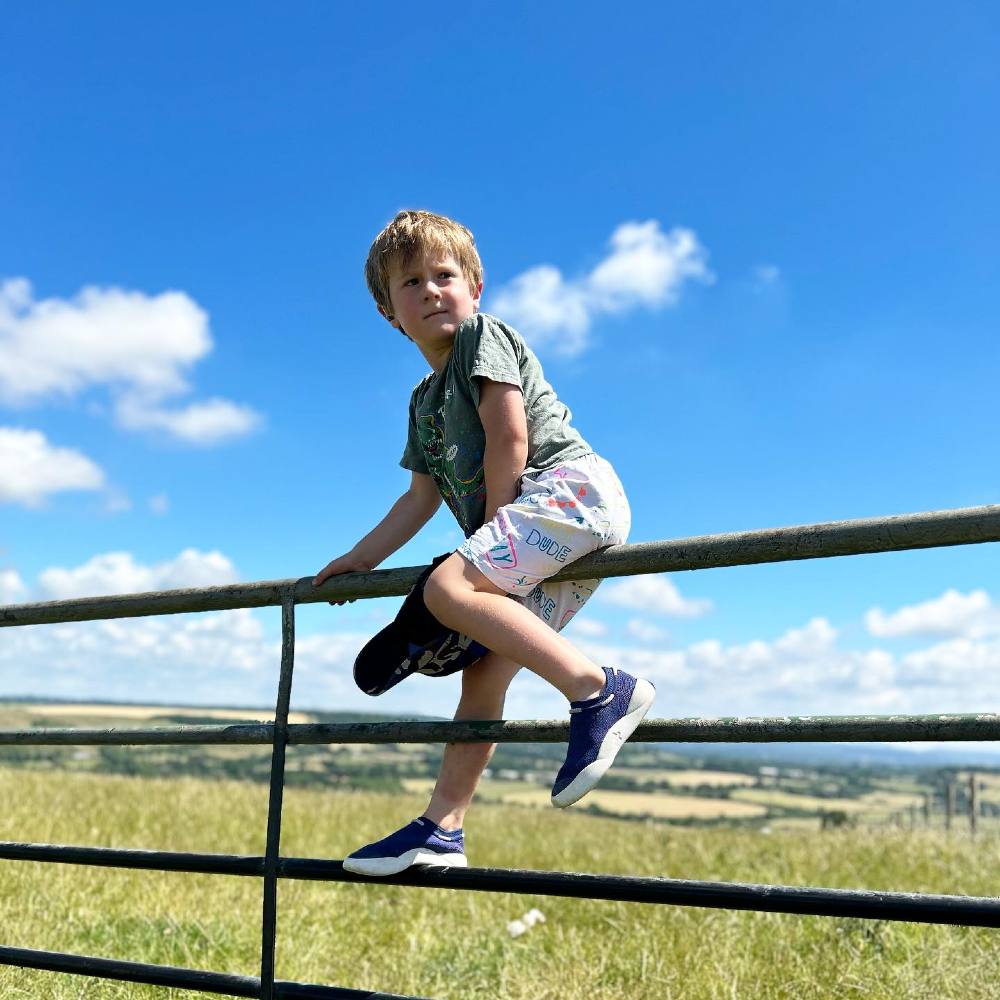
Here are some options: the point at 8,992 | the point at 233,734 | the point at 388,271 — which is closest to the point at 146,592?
the point at 233,734

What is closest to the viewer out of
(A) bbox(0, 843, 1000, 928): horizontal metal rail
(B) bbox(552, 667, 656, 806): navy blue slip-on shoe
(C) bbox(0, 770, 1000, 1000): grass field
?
(A) bbox(0, 843, 1000, 928): horizontal metal rail

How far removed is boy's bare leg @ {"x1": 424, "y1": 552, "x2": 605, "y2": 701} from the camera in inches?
85.3

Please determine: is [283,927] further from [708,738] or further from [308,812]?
[308,812]

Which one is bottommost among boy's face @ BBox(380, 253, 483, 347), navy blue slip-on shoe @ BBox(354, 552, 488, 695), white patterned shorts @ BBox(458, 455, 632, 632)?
navy blue slip-on shoe @ BBox(354, 552, 488, 695)

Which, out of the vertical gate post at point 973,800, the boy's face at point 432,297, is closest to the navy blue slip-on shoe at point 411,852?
the boy's face at point 432,297

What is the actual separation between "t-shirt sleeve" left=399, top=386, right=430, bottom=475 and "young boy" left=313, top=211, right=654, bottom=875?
0.04 feet

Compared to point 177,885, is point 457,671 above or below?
above

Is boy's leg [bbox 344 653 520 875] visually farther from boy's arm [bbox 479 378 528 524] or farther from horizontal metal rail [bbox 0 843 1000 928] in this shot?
boy's arm [bbox 479 378 528 524]

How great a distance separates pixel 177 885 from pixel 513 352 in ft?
14.1

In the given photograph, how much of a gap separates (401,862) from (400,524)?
94 cm

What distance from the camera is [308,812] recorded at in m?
9.30

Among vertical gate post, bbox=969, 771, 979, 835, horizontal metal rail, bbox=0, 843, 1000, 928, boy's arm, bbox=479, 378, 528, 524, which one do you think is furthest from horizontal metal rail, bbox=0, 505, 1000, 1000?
vertical gate post, bbox=969, 771, 979, 835

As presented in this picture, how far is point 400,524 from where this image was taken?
2.87 meters

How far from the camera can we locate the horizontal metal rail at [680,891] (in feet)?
6.10
